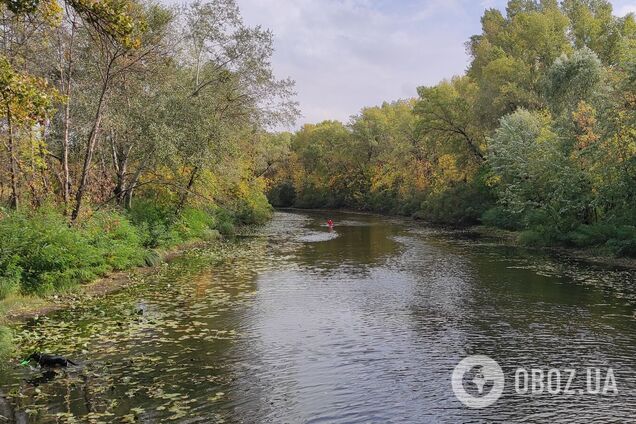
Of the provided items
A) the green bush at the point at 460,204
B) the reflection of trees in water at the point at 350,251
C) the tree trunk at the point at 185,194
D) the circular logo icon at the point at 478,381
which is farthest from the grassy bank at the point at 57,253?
the green bush at the point at 460,204

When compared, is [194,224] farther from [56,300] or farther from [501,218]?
[501,218]

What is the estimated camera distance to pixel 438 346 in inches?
499

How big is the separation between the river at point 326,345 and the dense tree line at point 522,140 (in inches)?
260

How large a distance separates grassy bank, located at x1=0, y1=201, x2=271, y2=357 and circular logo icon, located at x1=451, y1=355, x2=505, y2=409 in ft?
31.7

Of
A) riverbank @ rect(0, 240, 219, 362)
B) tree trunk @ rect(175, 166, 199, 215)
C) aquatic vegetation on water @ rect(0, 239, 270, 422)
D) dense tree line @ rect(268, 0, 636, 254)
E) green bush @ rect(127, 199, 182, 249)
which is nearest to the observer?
aquatic vegetation on water @ rect(0, 239, 270, 422)

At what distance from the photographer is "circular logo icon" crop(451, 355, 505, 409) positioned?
9.58m

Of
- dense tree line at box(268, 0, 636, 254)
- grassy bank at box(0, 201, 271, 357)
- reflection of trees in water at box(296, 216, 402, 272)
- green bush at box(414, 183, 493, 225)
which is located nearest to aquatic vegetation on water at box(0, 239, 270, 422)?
grassy bank at box(0, 201, 271, 357)

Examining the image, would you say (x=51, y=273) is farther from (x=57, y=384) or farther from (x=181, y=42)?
(x=181, y=42)

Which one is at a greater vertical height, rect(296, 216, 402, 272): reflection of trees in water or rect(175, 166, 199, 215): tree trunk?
rect(175, 166, 199, 215): tree trunk

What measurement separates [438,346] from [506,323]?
3099 mm

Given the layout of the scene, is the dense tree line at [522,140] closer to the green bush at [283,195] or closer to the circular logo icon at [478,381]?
the green bush at [283,195]

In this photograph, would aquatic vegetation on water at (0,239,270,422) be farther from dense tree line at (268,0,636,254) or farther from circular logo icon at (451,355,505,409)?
dense tree line at (268,0,636,254)

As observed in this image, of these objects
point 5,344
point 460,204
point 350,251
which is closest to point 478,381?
point 5,344

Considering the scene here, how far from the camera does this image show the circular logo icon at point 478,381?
31.4ft
